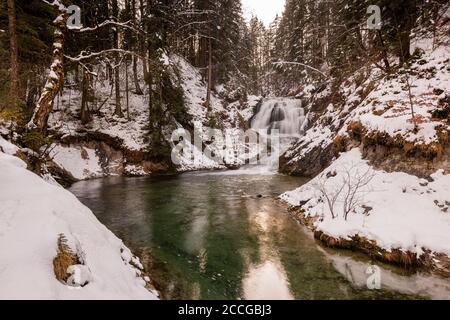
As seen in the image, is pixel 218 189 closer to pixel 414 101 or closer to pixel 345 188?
pixel 345 188

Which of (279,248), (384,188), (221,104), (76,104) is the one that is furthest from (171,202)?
(221,104)

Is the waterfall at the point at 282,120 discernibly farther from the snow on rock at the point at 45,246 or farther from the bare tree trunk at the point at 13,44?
the snow on rock at the point at 45,246

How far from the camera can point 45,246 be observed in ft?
12.2

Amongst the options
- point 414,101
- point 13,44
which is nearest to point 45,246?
point 13,44

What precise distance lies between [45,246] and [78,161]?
16.2 metres

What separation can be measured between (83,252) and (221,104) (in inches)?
1137

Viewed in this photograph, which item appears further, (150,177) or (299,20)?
(299,20)

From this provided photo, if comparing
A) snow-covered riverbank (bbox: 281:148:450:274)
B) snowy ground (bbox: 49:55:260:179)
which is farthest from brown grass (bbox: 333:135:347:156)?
snowy ground (bbox: 49:55:260:179)

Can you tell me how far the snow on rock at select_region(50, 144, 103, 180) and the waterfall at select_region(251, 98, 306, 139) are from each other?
641 inches

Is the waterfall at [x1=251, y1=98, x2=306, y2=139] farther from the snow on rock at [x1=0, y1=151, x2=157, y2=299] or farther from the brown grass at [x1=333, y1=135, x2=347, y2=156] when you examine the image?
the snow on rock at [x1=0, y1=151, x2=157, y2=299]

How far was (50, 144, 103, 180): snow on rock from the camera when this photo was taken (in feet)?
58.1

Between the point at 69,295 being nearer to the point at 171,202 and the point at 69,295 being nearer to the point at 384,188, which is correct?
the point at 384,188

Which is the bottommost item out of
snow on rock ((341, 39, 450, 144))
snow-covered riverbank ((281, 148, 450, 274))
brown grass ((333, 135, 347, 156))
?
snow-covered riverbank ((281, 148, 450, 274))

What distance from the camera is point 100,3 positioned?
61.3 ft
